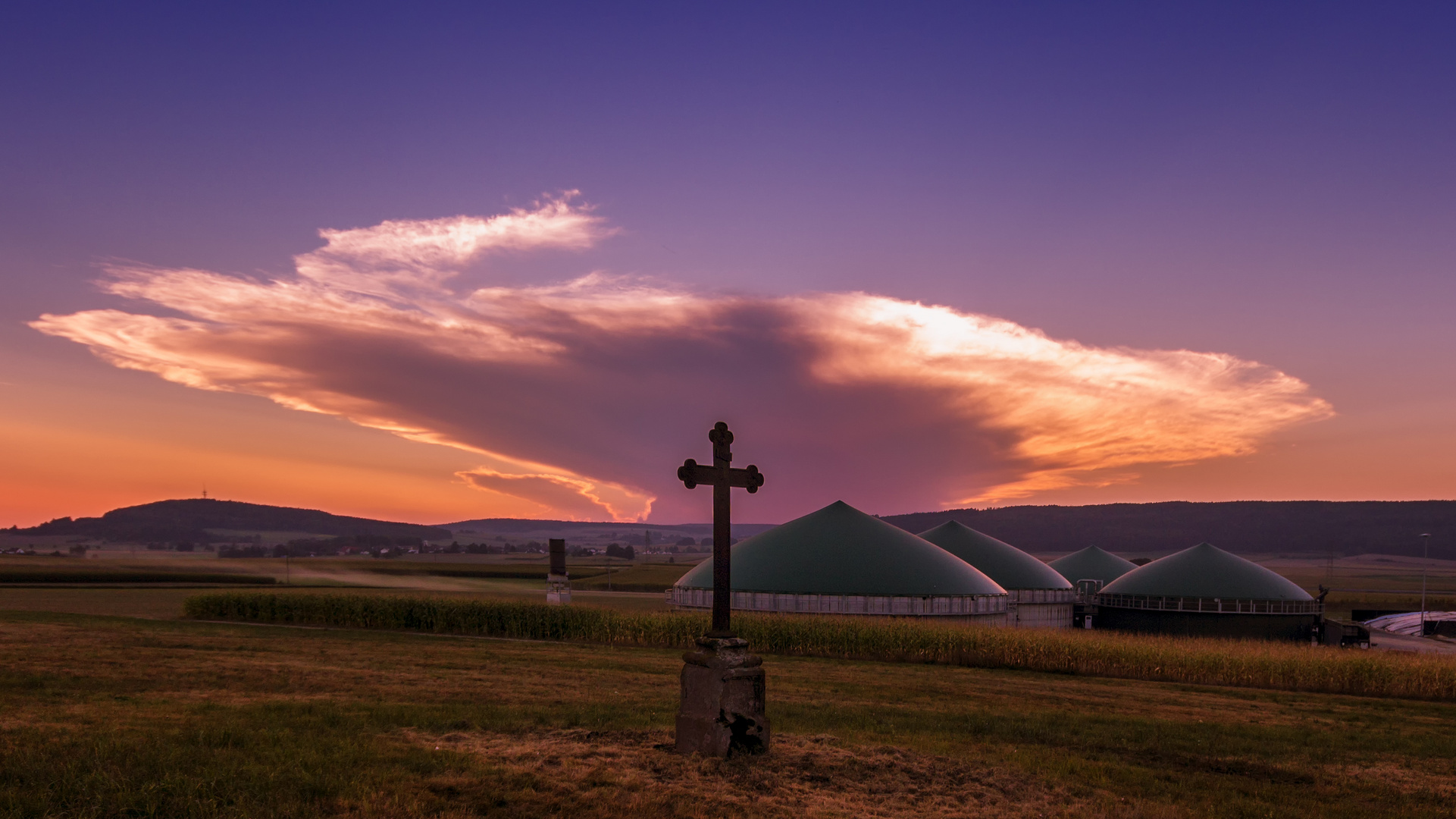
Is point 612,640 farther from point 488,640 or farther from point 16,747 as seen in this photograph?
point 16,747

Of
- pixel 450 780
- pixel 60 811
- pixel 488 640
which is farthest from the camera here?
pixel 488 640

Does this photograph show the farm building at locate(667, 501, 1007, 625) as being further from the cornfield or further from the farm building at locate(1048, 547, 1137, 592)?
the farm building at locate(1048, 547, 1137, 592)

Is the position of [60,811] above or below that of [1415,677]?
above

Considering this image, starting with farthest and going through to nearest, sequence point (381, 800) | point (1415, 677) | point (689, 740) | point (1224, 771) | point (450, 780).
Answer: point (1415, 677), point (1224, 771), point (689, 740), point (450, 780), point (381, 800)

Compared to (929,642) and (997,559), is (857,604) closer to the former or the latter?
(929,642)

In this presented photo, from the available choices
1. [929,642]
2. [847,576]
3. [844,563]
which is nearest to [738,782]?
[929,642]

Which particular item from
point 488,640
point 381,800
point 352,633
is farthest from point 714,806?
point 352,633

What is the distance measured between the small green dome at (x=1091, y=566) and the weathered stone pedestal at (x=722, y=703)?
72.8 metres

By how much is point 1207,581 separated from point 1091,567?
70.2 ft

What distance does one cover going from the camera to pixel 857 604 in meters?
45.6

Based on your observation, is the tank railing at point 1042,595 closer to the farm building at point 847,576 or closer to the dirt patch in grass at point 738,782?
the farm building at point 847,576

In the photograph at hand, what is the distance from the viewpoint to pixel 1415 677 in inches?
1014

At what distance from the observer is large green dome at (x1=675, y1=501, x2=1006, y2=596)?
46812 mm

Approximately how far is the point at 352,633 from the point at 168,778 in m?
27.5
